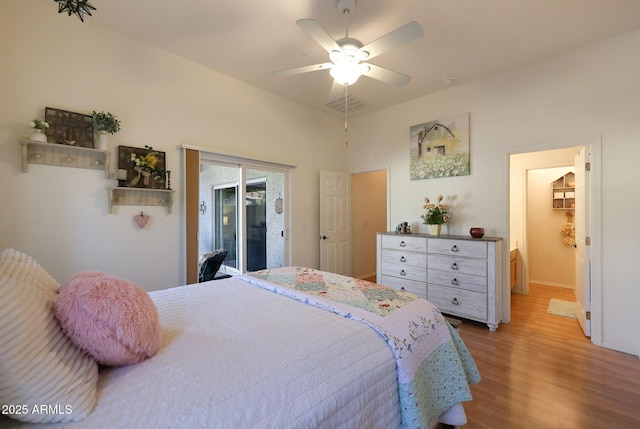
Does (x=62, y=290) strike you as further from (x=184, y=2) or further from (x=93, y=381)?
(x=184, y=2)

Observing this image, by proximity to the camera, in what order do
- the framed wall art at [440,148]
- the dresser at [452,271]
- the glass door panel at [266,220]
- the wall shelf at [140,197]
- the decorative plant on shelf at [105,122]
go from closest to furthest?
the decorative plant on shelf at [105,122]
the wall shelf at [140,197]
the dresser at [452,271]
the framed wall art at [440,148]
the glass door panel at [266,220]

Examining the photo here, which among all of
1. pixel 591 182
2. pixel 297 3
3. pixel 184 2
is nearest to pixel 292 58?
pixel 297 3

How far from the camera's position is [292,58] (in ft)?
9.82

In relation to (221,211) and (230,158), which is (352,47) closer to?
(230,158)

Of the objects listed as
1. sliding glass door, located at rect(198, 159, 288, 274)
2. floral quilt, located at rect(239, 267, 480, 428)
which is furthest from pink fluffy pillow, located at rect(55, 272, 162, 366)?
sliding glass door, located at rect(198, 159, 288, 274)

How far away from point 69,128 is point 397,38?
2.78 meters

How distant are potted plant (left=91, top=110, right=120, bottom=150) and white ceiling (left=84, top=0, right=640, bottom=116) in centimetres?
87

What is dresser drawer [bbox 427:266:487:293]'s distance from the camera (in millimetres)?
3047

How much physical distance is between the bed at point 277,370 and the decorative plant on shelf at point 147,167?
4.96ft

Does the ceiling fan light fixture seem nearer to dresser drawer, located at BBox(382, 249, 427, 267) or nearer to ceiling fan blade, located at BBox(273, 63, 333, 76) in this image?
ceiling fan blade, located at BBox(273, 63, 333, 76)

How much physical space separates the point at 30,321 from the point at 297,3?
257 cm

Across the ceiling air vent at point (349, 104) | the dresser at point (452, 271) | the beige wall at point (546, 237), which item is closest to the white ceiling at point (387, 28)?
the ceiling air vent at point (349, 104)

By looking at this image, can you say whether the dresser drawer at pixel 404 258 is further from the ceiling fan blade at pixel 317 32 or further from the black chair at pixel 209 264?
the ceiling fan blade at pixel 317 32

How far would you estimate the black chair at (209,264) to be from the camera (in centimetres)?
343
